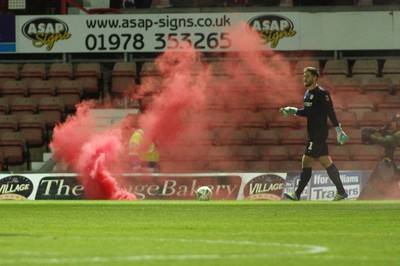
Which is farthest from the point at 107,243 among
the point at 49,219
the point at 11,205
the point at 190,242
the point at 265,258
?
the point at 11,205

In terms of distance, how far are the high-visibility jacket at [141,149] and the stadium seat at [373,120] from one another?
5.68m

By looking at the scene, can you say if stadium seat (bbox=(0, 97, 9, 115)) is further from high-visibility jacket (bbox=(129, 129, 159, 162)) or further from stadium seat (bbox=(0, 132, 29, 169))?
high-visibility jacket (bbox=(129, 129, 159, 162))

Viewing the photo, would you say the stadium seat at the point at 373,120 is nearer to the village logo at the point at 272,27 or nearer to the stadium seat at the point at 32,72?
the village logo at the point at 272,27

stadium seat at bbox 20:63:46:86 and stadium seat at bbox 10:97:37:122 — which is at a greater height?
stadium seat at bbox 20:63:46:86

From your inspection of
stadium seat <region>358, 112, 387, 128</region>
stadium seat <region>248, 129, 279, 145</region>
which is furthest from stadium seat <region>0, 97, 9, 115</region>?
stadium seat <region>358, 112, 387, 128</region>

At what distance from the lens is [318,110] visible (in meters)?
21.0

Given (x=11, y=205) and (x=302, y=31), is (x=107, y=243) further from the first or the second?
(x=302, y=31)

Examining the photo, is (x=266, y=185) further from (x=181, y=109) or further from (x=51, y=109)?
(x=51, y=109)

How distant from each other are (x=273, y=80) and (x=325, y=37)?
6.33ft

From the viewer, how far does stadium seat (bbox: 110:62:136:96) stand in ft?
100

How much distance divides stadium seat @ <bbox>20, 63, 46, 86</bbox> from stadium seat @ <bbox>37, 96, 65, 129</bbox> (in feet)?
3.49

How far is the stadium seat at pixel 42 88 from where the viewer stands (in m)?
30.5

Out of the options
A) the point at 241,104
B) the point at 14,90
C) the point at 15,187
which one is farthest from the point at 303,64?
the point at 15,187

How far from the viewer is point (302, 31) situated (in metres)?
30.4
